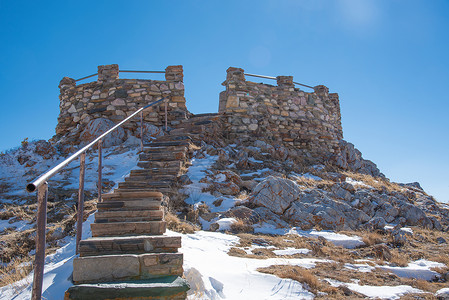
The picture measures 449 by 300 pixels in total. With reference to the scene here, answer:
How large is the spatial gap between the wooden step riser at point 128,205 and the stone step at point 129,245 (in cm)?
93

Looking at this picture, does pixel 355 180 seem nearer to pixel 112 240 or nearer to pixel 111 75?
pixel 112 240

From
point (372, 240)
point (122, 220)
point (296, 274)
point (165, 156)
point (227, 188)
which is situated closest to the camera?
point (296, 274)

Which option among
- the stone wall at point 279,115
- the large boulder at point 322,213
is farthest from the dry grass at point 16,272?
the stone wall at point 279,115

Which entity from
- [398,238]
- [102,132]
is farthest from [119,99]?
[398,238]

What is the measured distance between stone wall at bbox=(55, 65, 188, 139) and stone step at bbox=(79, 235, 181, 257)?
686 centimetres

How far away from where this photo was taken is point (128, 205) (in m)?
4.23

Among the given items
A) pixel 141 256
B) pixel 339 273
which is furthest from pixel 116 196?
pixel 339 273

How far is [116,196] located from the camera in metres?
4.51

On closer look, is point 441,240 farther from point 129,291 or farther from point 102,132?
point 102,132

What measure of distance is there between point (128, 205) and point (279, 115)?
7379mm

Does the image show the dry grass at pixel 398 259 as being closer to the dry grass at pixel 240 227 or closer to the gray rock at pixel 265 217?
the gray rock at pixel 265 217

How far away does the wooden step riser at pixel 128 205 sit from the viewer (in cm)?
413

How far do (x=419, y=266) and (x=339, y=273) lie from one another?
1367mm

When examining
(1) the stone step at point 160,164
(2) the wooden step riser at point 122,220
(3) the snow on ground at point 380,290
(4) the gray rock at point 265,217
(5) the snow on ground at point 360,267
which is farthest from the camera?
(1) the stone step at point 160,164
